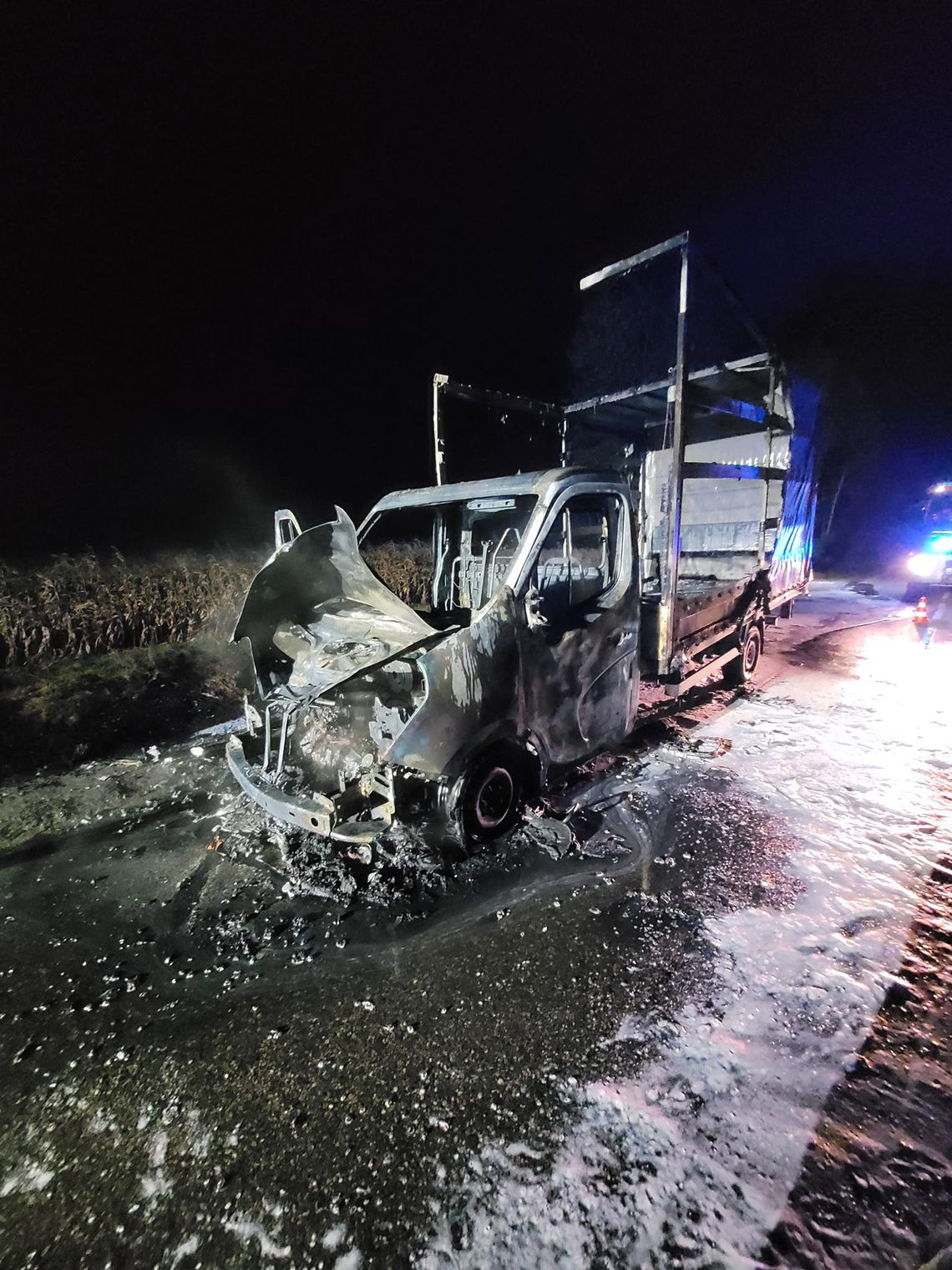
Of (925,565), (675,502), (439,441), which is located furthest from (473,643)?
(925,565)

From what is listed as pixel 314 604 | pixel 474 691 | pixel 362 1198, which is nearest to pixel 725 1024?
pixel 362 1198

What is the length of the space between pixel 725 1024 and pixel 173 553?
31.9ft

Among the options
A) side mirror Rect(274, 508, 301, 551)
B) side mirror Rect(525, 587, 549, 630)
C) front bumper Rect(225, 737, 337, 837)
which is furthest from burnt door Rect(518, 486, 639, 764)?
side mirror Rect(274, 508, 301, 551)

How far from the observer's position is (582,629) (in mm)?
3664

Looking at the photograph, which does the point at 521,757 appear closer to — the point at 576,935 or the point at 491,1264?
the point at 576,935

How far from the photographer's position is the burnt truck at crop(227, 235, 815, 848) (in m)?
2.93

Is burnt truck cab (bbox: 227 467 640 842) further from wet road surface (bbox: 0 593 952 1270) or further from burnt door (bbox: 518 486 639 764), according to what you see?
wet road surface (bbox: 0 593 952 1270)

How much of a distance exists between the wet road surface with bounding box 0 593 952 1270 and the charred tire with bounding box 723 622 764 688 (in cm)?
269

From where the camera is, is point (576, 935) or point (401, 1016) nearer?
point (401, 1016)

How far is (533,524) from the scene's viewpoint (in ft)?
10.9

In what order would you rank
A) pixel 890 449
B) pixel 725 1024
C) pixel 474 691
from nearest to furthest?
pixel 725 1024
pixel 474 691
pixel 890 449

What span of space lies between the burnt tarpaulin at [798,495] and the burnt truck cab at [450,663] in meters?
4.00

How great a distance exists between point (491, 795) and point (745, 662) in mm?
4852

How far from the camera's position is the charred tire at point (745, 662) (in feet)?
22.1
